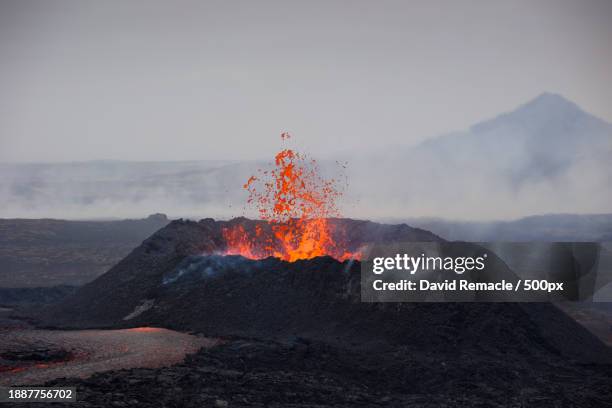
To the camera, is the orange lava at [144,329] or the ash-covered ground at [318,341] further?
the orange lava at [144,329]

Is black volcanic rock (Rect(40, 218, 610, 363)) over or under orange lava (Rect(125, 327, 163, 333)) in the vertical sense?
over

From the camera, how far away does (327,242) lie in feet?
162

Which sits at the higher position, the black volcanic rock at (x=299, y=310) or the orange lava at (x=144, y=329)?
the black volcanic rock at (x=299, y=310)

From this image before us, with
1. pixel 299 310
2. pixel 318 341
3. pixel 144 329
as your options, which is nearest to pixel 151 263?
pixel 144 329

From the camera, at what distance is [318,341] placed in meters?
32.3

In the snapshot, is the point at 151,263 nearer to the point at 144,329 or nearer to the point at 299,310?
the point at 144,329

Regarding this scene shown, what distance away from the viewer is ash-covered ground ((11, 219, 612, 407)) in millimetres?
24906

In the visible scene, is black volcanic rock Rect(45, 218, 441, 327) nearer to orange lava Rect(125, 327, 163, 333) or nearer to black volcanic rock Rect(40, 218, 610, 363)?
black volcanic rock Rect(40, 218, 610, 363)

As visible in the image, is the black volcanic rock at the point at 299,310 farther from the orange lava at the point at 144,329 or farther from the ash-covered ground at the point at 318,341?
the orange lava at the point at 144,329

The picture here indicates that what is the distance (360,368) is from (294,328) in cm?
716

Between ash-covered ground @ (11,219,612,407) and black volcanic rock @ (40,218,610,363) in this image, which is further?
black volcanic rock @ (40,218,610,363)

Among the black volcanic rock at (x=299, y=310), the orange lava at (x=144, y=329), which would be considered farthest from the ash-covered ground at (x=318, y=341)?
the orange lava at (x=144, y=329)

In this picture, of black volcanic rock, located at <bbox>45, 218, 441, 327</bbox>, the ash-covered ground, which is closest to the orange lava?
the ash-covered ground

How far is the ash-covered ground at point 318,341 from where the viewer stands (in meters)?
24.9
